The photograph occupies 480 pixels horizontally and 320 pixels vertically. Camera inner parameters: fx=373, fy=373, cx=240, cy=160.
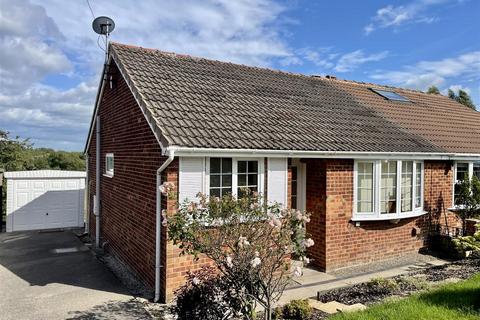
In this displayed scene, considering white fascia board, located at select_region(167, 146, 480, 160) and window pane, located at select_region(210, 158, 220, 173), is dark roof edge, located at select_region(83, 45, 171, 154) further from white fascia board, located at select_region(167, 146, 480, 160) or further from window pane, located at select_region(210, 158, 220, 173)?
window pane, located at select_region(210, 158, 220, 173)

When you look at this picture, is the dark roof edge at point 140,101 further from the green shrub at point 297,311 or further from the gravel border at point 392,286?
the gravel border at point 392,286

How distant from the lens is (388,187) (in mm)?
11055

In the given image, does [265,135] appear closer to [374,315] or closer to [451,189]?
[374,315]

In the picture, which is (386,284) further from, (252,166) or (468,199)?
(468,199)

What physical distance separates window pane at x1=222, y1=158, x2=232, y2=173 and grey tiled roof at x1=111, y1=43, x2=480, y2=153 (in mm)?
426

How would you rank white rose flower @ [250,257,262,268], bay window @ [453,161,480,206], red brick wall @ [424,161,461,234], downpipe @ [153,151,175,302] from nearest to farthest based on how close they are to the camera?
1. white rose flower @ [250,257,262,268]
2. downpipe @ [153,151,175,302]
3. red brick wall @ [424,161,461,234]
4. bay window @ [453,161,480,206]

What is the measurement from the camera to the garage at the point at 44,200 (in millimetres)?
16094

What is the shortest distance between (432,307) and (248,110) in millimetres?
6295

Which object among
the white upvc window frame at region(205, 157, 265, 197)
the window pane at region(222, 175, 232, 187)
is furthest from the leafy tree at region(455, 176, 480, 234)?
the window pane at region(222, 175, 232, 187)

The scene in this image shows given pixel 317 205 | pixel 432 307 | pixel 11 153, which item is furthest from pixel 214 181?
pixel 11 153

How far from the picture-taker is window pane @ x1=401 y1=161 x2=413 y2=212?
37.6 feet

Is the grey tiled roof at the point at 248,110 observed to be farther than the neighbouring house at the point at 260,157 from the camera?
Yes

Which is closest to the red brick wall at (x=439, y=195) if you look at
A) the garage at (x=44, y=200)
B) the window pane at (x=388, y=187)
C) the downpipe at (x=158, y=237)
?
the window pane at (x=388, y=187)

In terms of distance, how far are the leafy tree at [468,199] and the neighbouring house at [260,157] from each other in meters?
0.39
